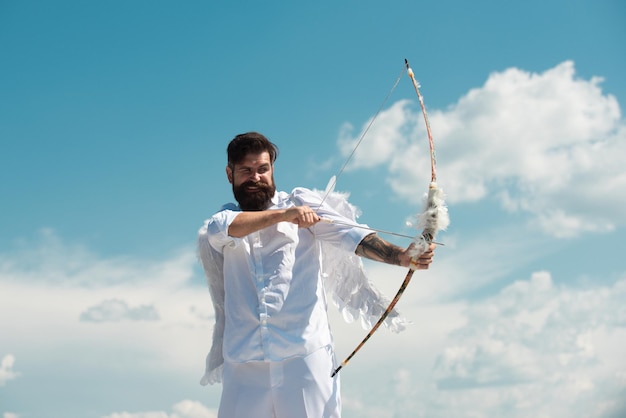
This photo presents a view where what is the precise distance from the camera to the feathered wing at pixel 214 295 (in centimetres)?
394

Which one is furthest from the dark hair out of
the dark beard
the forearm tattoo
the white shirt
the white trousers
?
the white trousers

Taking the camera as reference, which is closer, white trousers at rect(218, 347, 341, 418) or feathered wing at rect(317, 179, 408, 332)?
→ white trousers at rect(218, 347, 341, 418)

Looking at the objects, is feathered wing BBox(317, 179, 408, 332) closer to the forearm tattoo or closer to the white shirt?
the white shirt

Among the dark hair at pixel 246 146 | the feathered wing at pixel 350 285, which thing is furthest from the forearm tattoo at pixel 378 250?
the dark hair at pixel 246 146

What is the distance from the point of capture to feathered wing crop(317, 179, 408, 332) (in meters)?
3.98

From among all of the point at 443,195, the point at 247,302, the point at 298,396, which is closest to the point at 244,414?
the point at 298,396

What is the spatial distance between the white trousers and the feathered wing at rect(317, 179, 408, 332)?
600 mm

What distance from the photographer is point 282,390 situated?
3.38 meters

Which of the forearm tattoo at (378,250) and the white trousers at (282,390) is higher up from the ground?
the forearm tattoo at (378,250)

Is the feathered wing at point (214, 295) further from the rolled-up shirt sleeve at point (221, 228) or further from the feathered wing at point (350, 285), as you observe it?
the feathered wing at point (350, 285)

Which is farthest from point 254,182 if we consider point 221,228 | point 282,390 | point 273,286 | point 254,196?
point 282,390

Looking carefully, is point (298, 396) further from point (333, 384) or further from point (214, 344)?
point (214, 344)

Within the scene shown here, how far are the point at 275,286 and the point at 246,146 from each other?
826mm

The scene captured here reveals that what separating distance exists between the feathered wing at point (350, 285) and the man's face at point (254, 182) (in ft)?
1.17
